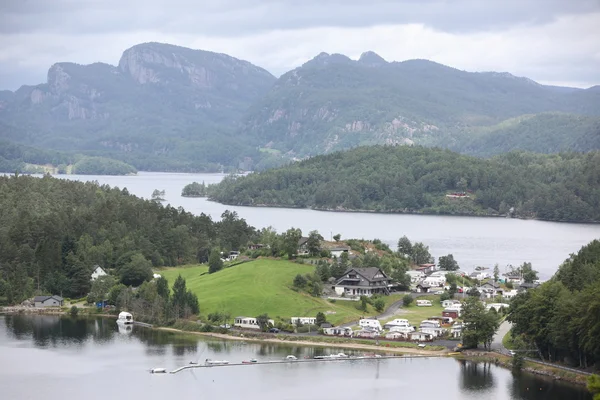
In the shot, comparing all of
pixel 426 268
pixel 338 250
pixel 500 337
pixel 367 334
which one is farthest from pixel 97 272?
pixel 500 337

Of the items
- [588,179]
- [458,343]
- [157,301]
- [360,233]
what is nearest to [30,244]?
[157,301]

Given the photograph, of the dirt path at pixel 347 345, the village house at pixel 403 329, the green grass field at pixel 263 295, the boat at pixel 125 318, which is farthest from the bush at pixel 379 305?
the boat at pixel 125 318

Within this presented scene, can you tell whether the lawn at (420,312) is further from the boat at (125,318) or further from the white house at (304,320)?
the boat at (125,318)

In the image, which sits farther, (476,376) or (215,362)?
(215,362)

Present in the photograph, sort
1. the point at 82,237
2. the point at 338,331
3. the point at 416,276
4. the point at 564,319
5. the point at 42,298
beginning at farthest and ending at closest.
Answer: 1. the point at 82,237
2. the point at 416,276
3. the point at 42,298
4. the point at 338,331
5. the point at 564,319

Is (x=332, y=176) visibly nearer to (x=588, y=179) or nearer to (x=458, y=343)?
(x=588, y=179)

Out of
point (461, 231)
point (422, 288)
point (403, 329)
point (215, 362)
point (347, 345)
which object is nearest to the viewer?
point (215, 362)

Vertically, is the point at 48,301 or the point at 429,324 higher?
the point at 429,324

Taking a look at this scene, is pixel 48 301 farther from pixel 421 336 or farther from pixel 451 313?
pixel 451 313
